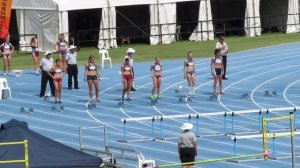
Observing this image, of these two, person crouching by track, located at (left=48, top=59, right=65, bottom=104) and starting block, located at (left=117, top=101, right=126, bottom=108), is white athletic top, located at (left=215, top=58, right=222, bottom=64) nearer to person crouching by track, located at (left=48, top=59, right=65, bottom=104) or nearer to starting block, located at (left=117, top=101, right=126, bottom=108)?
starting block, located at (left=117, top=101, right=126, bottom=108)

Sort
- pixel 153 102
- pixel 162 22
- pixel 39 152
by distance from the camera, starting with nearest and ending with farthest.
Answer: pixel 39 152
pixel 153 102
pixel 162 22

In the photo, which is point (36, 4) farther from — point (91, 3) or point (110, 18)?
point (110, 18)

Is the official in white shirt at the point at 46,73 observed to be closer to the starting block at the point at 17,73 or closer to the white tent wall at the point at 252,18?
the starting block at the point at 17,73

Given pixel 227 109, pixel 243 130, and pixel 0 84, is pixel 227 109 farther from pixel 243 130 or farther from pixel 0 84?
pixel 0 84

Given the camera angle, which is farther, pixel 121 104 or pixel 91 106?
pixel 121 104

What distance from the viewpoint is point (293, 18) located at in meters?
49.9

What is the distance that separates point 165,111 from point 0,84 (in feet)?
19.1

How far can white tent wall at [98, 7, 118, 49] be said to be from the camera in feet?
152

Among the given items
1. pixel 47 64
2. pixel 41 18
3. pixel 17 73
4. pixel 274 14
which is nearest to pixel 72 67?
pixel 47 64

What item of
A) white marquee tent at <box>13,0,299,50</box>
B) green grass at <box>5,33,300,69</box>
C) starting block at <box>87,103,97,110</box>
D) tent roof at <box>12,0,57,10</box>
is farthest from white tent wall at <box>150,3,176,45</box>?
starting block at <box>87,103,97,110</box>

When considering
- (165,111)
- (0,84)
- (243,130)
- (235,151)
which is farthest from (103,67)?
(235,151)

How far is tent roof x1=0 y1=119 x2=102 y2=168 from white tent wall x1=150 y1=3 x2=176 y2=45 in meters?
30.8

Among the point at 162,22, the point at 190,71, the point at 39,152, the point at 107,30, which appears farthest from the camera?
the point at 162,22

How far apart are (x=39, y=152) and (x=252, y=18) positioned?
33680mm
